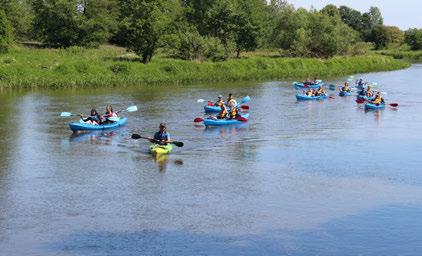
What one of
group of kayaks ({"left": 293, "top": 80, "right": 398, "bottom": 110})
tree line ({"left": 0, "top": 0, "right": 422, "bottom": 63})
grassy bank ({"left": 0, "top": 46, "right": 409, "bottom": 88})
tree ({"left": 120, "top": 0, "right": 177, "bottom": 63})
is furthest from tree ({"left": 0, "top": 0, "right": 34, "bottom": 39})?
group of kayaks ({"left": 293, "top": 80, "right": 398, "bottom": 110})

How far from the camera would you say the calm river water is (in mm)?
14203

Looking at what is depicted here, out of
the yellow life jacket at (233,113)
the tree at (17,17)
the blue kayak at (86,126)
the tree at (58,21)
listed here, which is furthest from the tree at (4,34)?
the yellow life jacket at (233,113)

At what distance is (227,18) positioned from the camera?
224ft

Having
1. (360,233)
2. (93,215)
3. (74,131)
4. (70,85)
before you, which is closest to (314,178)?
(360,233)

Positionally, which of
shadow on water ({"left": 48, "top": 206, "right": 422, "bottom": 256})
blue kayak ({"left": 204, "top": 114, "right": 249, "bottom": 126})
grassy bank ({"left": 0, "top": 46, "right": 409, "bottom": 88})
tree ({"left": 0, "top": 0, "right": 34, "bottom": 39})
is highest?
tree ({"left": 0, "top": 0, "right": 34, "bottom": 39})

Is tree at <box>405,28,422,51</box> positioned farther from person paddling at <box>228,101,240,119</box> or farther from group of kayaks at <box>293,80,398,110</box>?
person paddling at <box>228,101,240,119</box>

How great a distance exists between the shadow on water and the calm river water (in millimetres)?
25

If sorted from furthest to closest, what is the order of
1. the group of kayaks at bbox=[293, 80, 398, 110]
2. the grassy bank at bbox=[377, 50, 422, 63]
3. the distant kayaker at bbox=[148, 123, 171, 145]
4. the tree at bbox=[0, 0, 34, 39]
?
the grassy bank at bbox=[377, 50, 422, 63] → the tree at bbox=[0, 0, 34, 39] → the group of kayaks at bbox=[293, 80, 398, 110] → the distant kayaker at bbox=[148, 123, 171, 145]

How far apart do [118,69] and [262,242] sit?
129 feet

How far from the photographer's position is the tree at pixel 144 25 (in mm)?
55469

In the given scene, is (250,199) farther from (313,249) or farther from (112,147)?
(112,147)

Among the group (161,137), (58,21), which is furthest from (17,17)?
(161,137)

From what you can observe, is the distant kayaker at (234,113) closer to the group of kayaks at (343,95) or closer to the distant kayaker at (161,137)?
the distant kayaker at (161,137)

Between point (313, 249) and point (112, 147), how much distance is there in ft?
41.0
